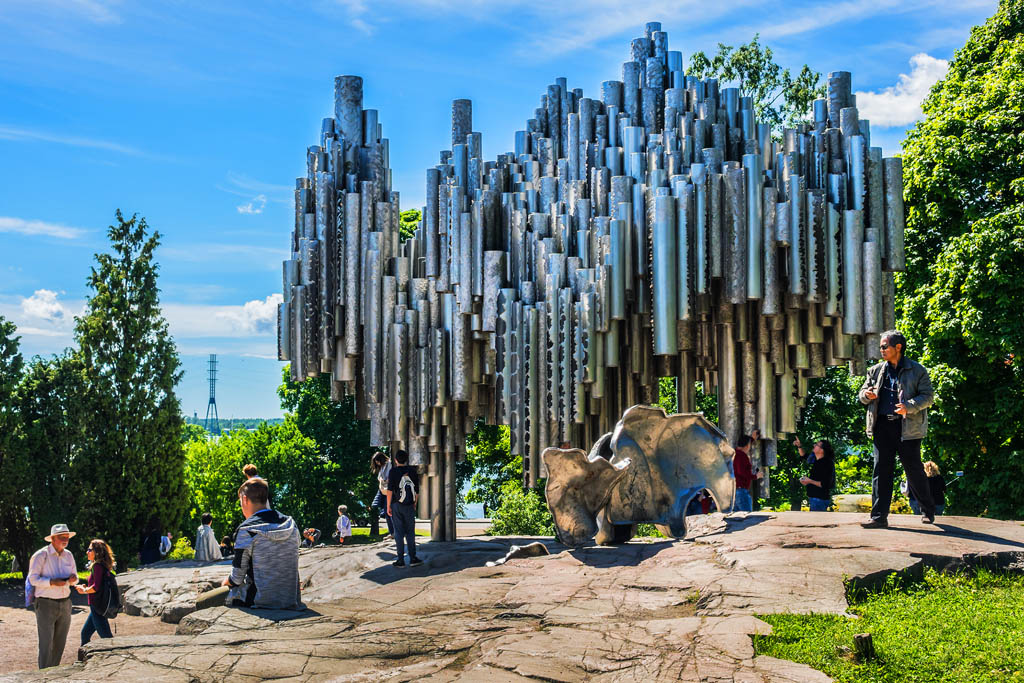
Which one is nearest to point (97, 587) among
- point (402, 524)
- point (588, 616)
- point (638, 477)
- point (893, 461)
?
point (402, 524)

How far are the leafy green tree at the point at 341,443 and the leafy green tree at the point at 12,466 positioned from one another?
8.81m

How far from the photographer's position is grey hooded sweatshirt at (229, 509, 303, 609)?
25.2ft

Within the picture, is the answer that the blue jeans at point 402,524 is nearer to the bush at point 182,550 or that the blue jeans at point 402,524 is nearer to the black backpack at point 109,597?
the black backpack at point 109,597

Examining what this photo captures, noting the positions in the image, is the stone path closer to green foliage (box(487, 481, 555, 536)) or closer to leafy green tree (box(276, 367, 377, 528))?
green foliage (box(487, 481, 555, 536))

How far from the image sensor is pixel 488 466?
34.0m

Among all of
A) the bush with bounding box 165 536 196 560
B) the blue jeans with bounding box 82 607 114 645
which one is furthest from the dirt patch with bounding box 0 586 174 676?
the bush with bounding box 165 536 196 560

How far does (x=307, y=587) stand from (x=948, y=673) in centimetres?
968

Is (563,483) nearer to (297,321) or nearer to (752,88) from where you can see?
(297,321)

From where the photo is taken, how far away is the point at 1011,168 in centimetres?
2078

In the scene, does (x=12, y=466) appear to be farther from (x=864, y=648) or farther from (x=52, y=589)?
(x=864, y=648)

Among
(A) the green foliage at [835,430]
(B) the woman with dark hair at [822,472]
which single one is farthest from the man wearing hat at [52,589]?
(A) the green foliage at [835,430]

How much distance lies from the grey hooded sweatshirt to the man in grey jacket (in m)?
5.36

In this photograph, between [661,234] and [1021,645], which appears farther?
[661,234]

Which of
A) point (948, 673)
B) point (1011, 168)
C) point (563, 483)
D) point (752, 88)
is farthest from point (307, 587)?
point (752, 88)
